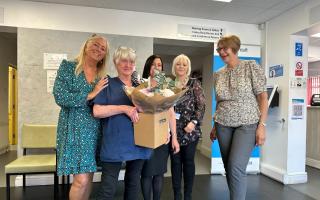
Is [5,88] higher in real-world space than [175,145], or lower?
higher

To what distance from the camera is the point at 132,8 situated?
3.56 m

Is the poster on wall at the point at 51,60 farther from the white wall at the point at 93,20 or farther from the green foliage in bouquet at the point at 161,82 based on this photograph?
the green foliage in bouquet at the point at 161,82

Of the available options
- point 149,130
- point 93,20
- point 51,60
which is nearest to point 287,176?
point 149,130

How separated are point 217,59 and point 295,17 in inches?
47.7

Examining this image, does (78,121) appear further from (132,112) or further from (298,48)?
(298,48)

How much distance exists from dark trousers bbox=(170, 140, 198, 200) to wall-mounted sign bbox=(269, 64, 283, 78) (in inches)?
89.5

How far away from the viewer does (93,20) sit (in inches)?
140

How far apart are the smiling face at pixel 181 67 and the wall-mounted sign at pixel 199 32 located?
1.81m

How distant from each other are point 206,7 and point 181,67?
5.68 ft

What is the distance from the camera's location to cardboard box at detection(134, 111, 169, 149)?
4.53 ft

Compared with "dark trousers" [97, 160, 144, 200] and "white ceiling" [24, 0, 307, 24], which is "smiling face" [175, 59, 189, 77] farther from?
"white ceiling" [24, 0, 307, 24]

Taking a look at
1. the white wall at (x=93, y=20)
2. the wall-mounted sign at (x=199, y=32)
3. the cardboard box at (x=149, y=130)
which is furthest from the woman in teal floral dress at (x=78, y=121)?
the wall-mounted sign at (x=199, y=32)

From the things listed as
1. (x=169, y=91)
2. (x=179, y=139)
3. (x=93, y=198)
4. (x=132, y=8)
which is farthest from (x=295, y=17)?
(x=93, y=198)

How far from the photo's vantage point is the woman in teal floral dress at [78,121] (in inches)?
60.1
